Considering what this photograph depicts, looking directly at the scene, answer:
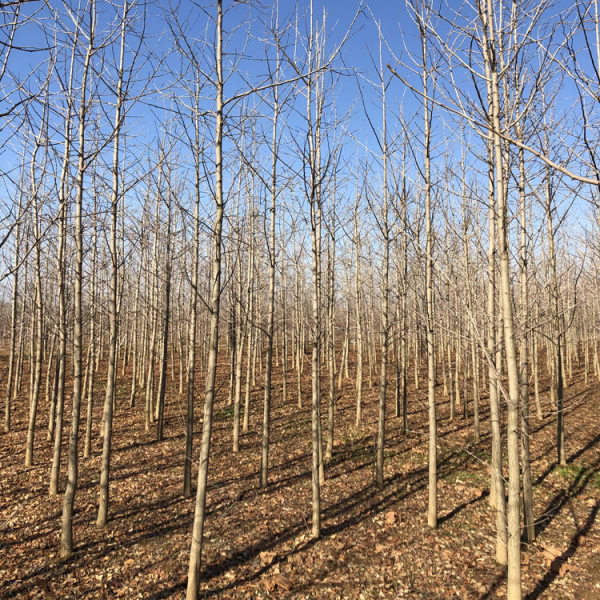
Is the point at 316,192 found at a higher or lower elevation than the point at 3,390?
higher

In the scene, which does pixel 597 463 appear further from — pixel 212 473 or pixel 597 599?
pixel 212 473

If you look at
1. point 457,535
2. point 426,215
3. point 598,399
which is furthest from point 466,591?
point 598,399

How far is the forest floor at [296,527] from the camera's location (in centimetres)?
437

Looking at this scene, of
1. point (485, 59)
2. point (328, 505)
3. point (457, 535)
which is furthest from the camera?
point (328, 505)

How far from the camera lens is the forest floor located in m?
4.37

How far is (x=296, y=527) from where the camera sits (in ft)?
18.4

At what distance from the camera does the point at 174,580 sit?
4418 millimetres

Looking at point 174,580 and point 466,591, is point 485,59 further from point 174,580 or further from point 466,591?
point 174,580

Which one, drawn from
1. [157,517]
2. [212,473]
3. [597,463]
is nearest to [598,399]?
[597,463]

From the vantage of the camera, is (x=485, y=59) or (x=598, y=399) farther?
(x=598, y=399)

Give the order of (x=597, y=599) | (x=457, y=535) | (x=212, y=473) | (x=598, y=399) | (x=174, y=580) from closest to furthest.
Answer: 1. (x=597, y=599)
2. (x=174, y=580)
3. (x=457, y=535)
4. (x=212, y=473)
5. (x=598, y=399)

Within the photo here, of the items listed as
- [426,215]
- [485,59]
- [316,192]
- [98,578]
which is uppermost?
[485,59]

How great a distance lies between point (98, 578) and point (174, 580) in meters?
0.95

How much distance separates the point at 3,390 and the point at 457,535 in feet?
53.1
